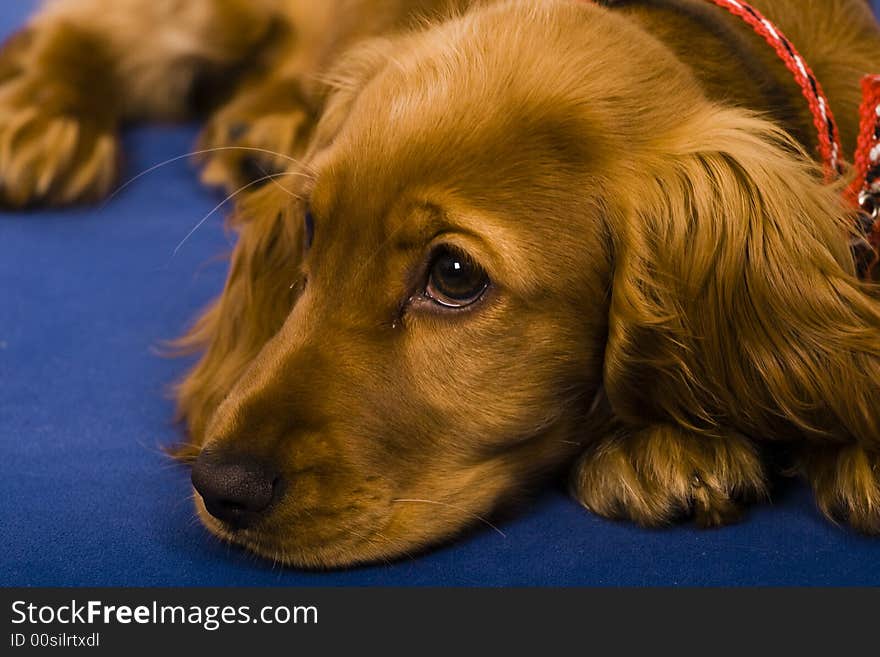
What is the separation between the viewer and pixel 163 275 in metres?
2.81

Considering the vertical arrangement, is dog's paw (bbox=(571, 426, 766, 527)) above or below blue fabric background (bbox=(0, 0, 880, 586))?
above

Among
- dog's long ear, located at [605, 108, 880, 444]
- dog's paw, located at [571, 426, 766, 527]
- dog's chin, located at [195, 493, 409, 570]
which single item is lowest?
dog's chin, located at [195, 493, 409, 570]

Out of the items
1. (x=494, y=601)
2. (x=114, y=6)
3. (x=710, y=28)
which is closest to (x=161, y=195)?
(x=114, y=6)

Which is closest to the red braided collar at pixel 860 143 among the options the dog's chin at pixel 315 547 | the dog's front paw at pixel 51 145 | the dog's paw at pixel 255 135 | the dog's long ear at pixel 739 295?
the dog's long ear at pixel 739 295

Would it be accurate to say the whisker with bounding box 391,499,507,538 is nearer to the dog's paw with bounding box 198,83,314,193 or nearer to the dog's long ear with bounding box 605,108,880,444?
the dog's long ear with bounding box 605,108,880,444

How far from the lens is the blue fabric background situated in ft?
5.50

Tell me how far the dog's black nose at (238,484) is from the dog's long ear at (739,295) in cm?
50

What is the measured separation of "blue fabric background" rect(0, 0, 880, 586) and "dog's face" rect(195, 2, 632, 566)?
0.09 metres

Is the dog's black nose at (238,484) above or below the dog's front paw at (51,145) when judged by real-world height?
above

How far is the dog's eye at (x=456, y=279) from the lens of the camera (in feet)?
5.56

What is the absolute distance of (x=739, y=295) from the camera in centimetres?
175

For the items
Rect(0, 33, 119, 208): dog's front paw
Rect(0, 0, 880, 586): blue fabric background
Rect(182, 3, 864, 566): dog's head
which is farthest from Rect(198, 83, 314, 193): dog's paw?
Rect(182, 3, 864, 566): dog's head

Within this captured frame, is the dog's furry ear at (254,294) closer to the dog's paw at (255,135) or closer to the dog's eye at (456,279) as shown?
the dog's eye at (456,279)

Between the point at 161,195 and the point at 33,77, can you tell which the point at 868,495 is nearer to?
the point at 161,195
